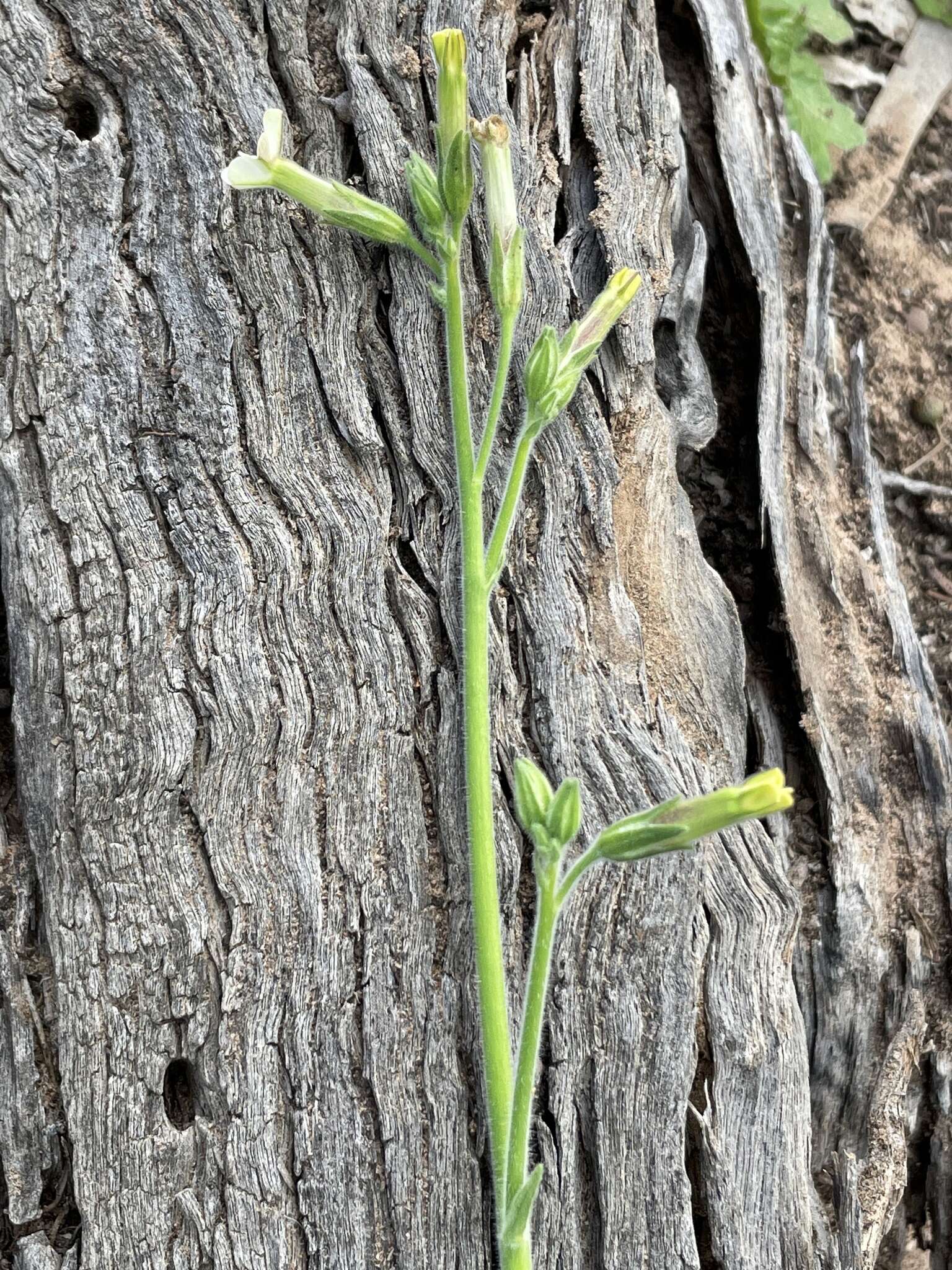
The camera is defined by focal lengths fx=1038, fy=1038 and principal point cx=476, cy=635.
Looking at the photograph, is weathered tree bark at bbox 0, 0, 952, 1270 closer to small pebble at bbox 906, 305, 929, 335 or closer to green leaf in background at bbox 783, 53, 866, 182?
green leaf in background at bbox 783, 53, 866, 182

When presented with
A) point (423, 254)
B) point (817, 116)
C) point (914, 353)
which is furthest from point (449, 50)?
point (914, 353)

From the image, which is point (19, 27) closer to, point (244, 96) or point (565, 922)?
point (244, 96)

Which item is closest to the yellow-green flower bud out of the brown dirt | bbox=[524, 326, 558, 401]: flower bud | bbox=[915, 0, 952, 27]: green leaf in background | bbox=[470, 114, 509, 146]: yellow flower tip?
bbox=[470, 114, 509, 146]: yellow flower tip

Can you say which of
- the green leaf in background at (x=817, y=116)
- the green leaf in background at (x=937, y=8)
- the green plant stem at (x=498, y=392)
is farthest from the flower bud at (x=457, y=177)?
the green leaf in background at (x=937, y=8)

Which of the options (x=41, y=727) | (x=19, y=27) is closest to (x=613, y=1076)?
(x=41, y=727)

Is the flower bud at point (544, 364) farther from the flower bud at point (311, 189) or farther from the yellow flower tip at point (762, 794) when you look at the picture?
the yellow flower tip at point (762, 794)

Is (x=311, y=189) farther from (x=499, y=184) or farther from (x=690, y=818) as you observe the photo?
(x=690, y=818)
